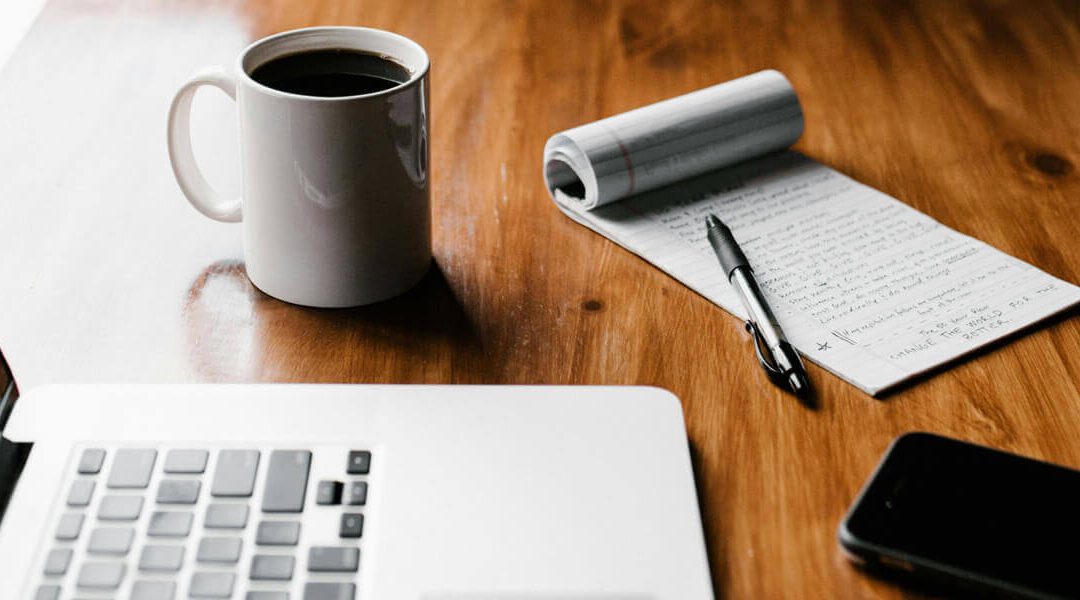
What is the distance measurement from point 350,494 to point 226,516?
0.18ft

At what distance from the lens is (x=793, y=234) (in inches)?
28.9

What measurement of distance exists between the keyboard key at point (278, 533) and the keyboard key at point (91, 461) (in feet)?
0.29

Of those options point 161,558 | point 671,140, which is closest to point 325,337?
point 161,558

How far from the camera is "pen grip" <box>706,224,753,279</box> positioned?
67cm

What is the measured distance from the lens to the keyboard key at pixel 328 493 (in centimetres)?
47

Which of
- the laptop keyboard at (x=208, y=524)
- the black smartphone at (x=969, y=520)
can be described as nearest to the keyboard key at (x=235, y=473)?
the laptop keyboard at (x=208, y=524)

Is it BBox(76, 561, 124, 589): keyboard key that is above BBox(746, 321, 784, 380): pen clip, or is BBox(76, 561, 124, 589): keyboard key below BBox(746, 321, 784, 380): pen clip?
above

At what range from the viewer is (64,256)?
0.66 metres

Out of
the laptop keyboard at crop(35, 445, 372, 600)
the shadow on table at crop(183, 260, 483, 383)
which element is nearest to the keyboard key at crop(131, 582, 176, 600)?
the laptop keyboard at crop(35, 445, 372, 600)

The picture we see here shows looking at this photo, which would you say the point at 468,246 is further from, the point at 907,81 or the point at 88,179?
the point at 907,81

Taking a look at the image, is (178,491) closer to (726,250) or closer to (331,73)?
(331,73)

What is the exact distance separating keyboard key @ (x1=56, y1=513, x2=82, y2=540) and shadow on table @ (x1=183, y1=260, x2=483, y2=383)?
0.14m

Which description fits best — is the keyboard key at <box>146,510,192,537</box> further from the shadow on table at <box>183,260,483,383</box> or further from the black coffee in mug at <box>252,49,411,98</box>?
the black coffee in mug at <box>252,49,411,98</box>

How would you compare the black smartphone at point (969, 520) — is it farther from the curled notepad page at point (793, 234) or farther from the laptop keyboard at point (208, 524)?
the laptop keyboard at point (208, 524)
